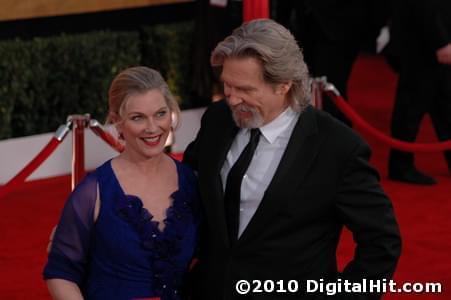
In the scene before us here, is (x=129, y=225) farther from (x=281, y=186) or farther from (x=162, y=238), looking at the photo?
(x=281, y=186)

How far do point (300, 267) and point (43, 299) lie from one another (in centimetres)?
228

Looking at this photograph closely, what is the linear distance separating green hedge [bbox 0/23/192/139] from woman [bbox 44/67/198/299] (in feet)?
13.9

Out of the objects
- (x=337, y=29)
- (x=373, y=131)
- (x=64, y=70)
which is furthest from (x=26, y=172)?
(x=337, y=29)

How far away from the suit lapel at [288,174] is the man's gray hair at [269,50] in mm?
156

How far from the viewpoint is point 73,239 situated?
10.9ft

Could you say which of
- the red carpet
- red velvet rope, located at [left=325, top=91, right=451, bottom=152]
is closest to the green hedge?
the red carpet

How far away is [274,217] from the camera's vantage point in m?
3.21

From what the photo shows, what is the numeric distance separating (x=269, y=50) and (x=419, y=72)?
393cm

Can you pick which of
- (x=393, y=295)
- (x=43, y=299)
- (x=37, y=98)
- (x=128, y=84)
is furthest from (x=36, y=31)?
(x=128, y=84)

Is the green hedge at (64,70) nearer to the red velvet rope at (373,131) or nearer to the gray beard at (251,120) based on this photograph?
the red velvet rope at (373,131)

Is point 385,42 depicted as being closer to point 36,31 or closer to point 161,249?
point 36,31

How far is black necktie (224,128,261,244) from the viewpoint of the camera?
3270 mm

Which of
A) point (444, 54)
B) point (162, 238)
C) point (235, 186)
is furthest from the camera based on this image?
point (444, 54)

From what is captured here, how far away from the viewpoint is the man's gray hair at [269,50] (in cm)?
314
